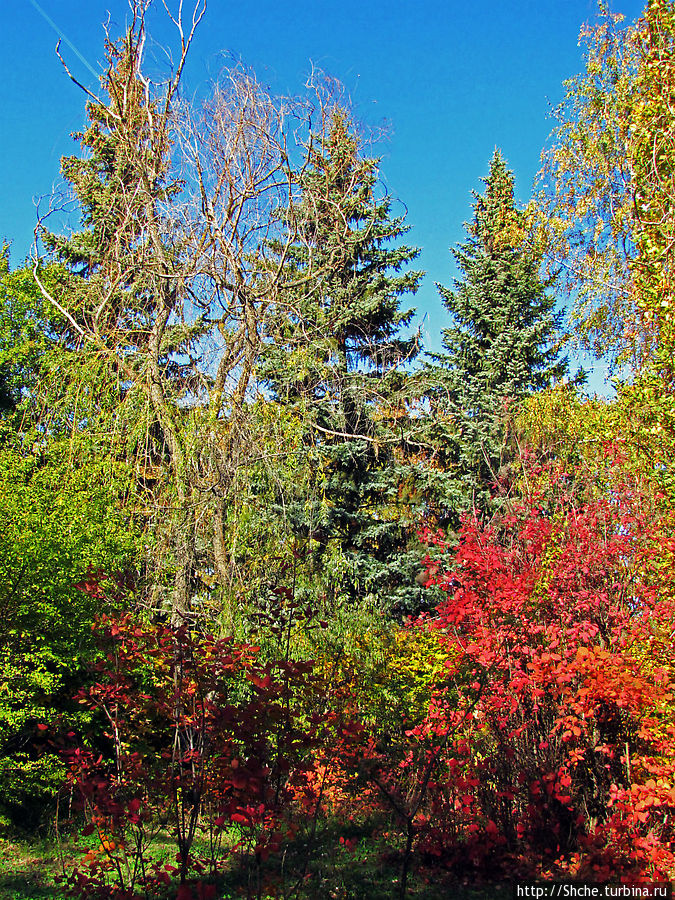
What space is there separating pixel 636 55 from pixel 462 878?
14065mm

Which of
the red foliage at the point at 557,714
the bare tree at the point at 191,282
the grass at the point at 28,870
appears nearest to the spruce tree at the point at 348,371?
the bare tree at the point at 191,282

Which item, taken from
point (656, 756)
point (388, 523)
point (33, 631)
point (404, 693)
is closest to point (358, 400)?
point (388, 523)

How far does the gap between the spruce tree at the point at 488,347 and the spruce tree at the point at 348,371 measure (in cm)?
123

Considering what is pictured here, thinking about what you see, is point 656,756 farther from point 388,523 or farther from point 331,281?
point 331,281

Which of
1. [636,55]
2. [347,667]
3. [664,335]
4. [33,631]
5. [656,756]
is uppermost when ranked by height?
[636,55]

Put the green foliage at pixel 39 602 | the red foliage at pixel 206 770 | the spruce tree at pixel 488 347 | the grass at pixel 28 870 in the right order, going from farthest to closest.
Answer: the spruce tree at pixel 488 347 < the green foliage at pixel 39 602 < the grass at pixel 28 870 < the red foliage at pixel 206 770

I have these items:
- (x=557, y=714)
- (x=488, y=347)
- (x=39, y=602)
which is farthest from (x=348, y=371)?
(x=557, y=714)

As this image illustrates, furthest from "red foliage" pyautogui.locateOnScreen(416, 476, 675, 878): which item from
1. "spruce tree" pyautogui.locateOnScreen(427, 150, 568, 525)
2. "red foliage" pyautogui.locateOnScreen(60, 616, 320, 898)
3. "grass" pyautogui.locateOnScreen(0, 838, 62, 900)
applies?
"spruce tree" pyautogui.locateOnScreen(427, 150, 568, 525)

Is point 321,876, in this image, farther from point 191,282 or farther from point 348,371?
point 348,371

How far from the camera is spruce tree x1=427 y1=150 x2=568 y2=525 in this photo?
1185cm

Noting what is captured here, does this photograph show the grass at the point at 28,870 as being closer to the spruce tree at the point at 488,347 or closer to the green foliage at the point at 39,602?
the green foliage at the point at 39,602

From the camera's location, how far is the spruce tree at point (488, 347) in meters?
11.9

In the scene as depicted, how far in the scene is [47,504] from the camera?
20.4ft

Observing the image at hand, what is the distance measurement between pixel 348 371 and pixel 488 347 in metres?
3.45
